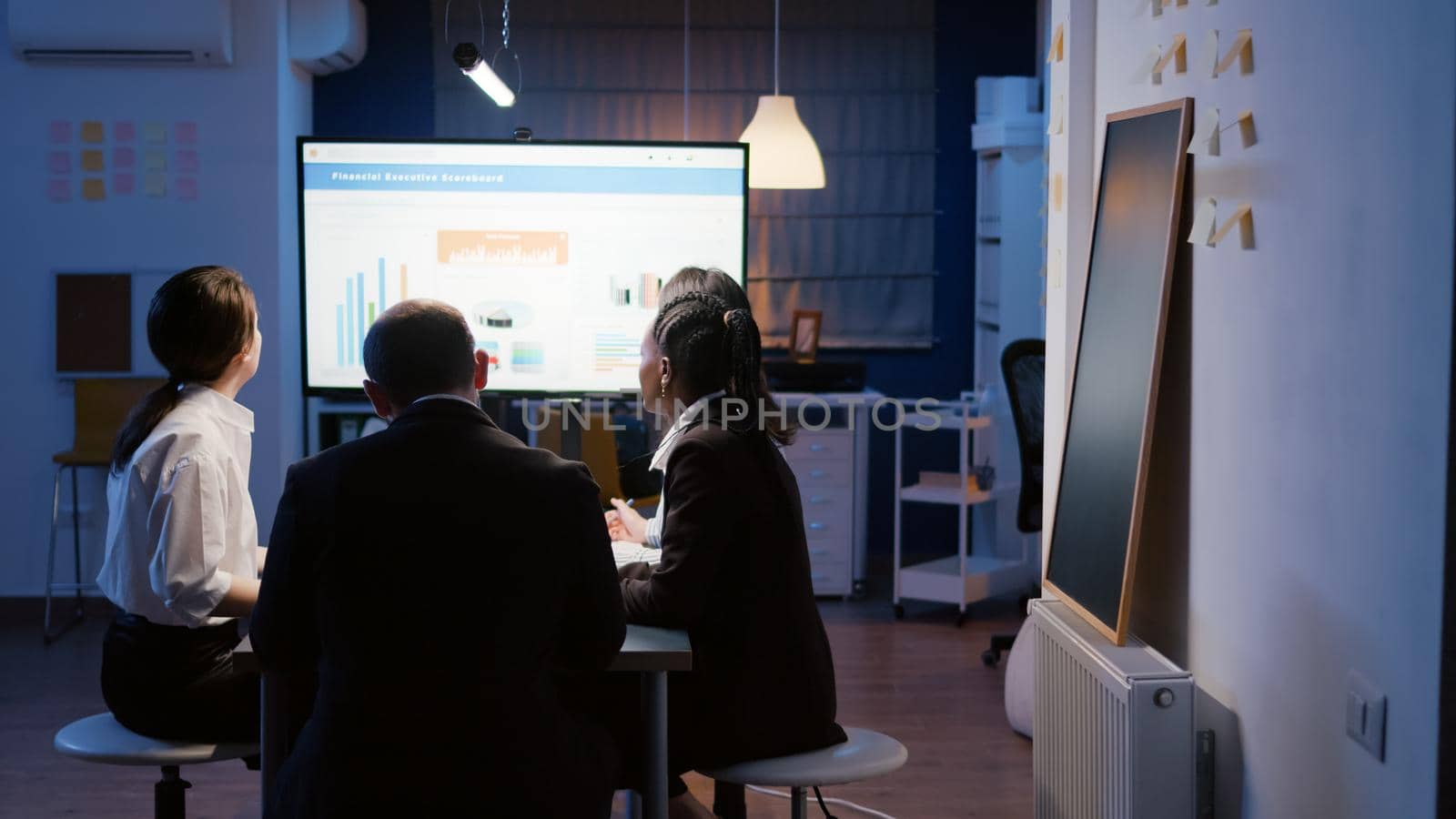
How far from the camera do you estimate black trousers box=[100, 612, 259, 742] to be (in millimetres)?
2391

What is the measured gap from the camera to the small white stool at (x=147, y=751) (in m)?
2.32

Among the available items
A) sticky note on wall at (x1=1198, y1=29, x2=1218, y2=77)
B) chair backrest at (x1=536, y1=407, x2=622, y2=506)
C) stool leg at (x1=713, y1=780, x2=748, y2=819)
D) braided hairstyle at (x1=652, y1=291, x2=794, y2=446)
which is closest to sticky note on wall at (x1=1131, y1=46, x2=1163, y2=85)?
sticky note on wall at (x1=1198, y1=29, x2=1218, y2=77)

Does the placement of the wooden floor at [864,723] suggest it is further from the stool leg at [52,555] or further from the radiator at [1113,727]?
the radiator at [1113,727]

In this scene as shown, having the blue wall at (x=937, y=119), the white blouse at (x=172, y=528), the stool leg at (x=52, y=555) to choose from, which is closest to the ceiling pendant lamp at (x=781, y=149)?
the blue wall at (x=937, y=119)

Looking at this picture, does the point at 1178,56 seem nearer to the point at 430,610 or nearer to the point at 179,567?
the point at 430,610

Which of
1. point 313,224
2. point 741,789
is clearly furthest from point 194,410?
point 741,789

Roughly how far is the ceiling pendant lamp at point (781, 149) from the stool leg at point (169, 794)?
3.25 m

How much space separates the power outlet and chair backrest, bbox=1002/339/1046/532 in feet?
8.98

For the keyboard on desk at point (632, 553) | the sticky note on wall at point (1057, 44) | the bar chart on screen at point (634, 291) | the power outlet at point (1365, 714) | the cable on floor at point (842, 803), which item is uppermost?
the sticky note on wall at point (1057, 44)

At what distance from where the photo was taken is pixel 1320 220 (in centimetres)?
208

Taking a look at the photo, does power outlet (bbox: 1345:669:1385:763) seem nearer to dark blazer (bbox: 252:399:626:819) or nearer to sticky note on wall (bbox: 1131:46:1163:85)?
dark blazer (bbox: 252:399:626:819)

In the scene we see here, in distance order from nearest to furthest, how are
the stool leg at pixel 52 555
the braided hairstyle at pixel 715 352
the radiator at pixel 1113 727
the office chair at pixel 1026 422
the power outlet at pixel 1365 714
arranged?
1. the power outlet at pixel 1365 714
2. the radiator at pixel 1113 727
3. the braided hairstyle at pixel 715 352
4. the office chair at pixel 1026 422
5. the stool leg at pixel 52 555

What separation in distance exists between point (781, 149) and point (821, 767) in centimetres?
328

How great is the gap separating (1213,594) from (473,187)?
187cm
